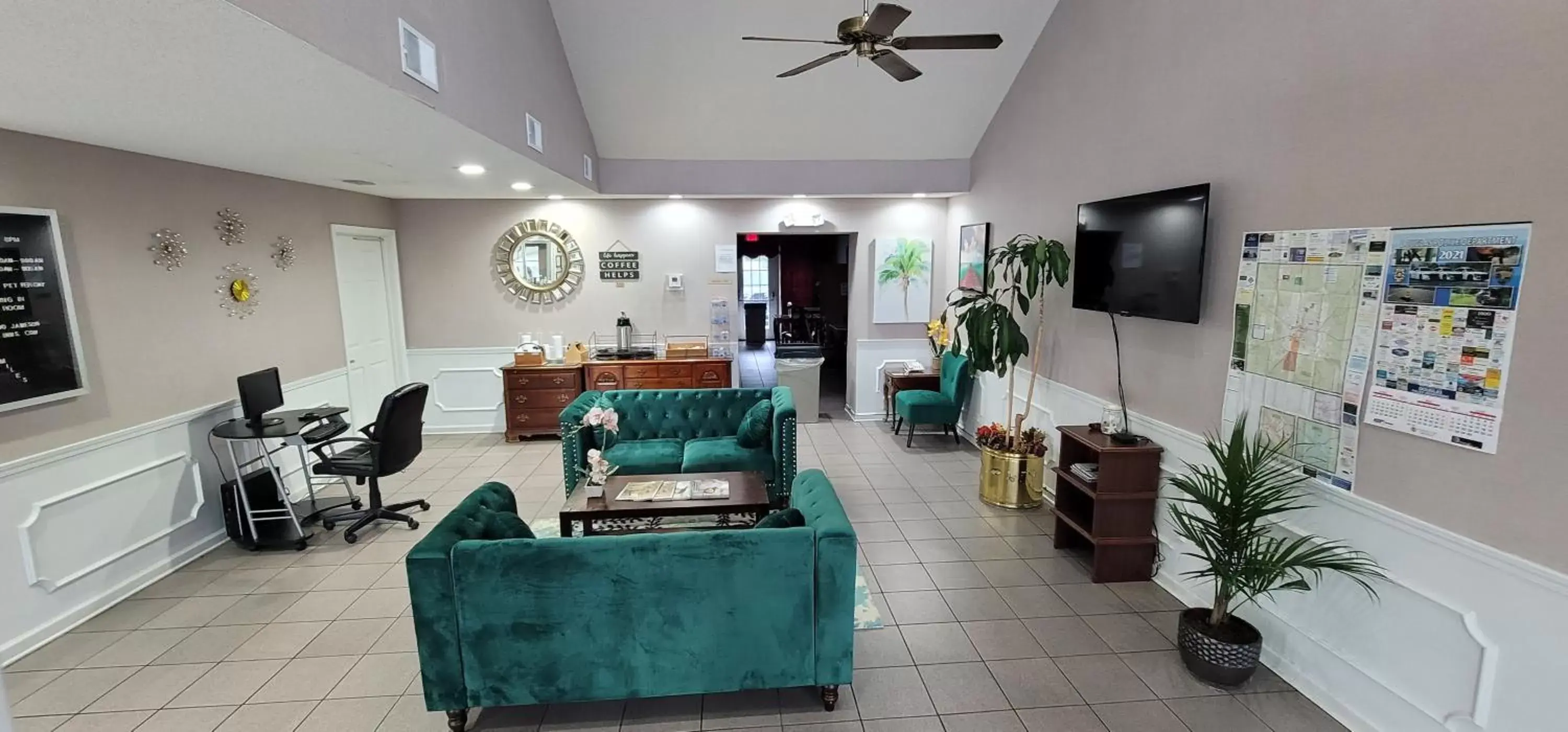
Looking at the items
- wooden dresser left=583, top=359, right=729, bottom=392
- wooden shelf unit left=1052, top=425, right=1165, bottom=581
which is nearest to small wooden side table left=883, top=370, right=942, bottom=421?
wooden dresser left=583, top=359, right=729, bottom=392

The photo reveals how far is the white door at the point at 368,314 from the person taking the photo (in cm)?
566

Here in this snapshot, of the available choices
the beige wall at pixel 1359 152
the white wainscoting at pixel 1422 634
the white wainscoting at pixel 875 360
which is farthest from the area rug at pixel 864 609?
the white wainscoting at pixel 875 360

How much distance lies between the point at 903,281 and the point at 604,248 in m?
3.05

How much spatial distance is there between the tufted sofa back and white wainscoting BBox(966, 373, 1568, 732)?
3.26m

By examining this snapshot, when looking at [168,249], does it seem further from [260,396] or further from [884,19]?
[884,19]

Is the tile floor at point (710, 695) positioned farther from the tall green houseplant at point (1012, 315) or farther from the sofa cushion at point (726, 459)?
the tall green houseplant at point (1012, 315)

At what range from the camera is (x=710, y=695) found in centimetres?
275

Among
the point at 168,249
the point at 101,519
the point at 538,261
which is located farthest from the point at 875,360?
the point at 101,519

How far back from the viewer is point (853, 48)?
3.24 meters

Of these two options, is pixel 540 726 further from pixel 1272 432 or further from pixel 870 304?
pixel 870 304

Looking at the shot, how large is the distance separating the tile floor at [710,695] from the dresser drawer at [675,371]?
8.96 ft

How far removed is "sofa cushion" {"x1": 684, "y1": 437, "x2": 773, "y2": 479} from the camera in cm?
449

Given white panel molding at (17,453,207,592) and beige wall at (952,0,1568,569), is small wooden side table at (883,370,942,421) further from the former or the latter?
white panel molding at (17,453,207,592)

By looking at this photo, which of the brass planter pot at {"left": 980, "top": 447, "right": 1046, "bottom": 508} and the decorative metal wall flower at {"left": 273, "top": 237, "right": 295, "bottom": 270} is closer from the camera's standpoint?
the brass planter pot at {"left": 980, "top": 447, "right": 1046, "bottom": 508}
